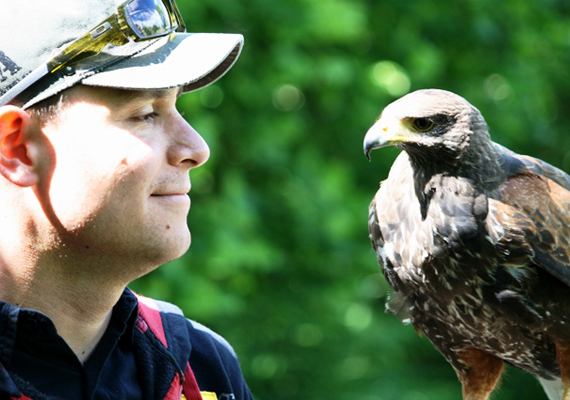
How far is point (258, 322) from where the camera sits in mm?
6359

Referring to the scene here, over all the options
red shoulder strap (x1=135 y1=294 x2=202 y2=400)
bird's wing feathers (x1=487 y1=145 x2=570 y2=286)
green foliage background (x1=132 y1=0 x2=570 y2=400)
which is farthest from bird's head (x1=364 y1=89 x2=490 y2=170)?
green foliage background (x1=132 y1=0 x2=570 y2=400)

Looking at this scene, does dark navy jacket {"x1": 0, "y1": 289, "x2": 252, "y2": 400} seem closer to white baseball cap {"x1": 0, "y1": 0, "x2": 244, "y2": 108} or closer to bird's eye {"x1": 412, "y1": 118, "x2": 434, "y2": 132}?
white baseball cap {"x1": 0, "y1": 0, "x2": 244, "y2": 108}

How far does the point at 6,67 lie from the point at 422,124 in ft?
4.69

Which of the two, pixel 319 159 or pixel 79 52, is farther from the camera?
pixel 319 159

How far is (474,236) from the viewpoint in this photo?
2.47 metres

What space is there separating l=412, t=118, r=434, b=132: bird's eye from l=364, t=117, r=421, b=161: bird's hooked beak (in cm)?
3

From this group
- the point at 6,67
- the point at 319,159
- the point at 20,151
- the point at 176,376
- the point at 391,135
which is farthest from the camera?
the point at 319,159

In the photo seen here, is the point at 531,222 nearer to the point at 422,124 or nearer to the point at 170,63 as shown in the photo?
the point at 422,124

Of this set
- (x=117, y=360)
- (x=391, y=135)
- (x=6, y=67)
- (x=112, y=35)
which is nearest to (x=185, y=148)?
(x=112, y=35)

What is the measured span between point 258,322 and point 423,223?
401 cm

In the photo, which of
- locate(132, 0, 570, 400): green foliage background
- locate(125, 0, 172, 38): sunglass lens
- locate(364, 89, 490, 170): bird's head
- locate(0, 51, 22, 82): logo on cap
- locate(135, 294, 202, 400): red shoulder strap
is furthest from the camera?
locate(132, 0, 570, 400): green foliage background

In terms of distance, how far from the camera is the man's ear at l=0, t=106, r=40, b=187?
175 centimetres

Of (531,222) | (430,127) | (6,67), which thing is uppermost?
(6,67)

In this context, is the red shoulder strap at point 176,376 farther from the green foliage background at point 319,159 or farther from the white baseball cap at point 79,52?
the green foliage background at point 319,159
